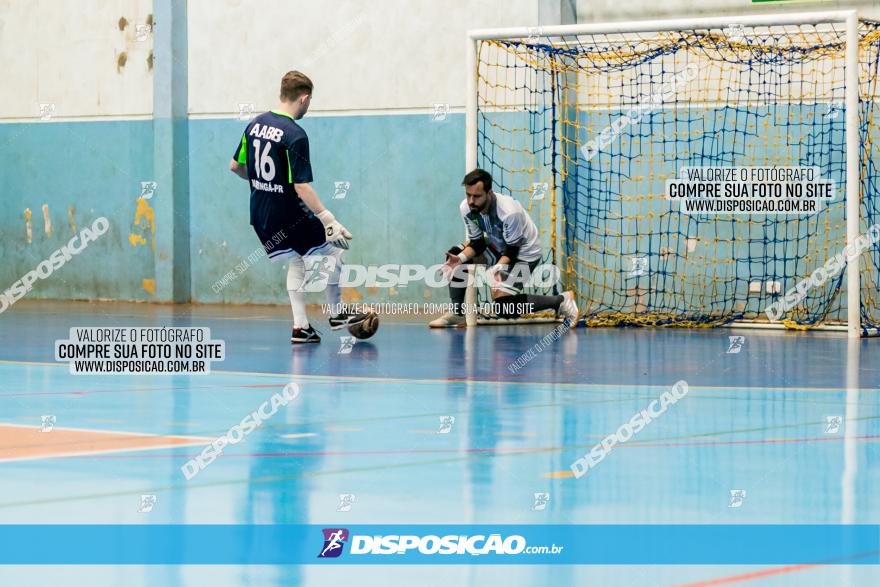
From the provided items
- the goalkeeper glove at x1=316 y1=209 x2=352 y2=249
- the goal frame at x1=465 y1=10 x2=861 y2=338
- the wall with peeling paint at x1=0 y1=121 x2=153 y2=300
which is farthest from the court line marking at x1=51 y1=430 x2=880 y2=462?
the wall with peeling paint at x1=0 y1=121 x2=153 y2=300

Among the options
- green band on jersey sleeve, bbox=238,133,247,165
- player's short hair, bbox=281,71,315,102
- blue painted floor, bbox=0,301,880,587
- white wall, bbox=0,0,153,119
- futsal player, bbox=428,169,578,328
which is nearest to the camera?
blue painted floor, bbox=0,301,880,587

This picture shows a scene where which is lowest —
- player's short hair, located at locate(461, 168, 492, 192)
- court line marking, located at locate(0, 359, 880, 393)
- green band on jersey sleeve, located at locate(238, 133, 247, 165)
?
court line marking, located at locate(0, 359, 880, 393)

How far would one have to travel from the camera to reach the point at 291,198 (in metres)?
11.0

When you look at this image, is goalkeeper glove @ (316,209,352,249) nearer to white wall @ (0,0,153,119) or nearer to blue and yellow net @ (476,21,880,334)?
blue and yellow net @ (476,21,880,334)

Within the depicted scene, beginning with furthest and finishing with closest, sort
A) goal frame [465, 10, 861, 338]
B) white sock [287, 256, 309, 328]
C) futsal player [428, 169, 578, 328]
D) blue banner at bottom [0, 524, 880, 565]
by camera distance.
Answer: futsal player [428, 169, 578, 328]
goal frame [465, 10, 861, 338]
white sock [287, 256, 309, 328]
blue banner at bottom [0, 524, 880, 565]

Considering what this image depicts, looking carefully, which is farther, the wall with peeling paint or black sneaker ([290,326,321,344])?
the wall with peeling paint

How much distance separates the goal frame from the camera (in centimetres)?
1185

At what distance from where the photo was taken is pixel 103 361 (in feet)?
30.9

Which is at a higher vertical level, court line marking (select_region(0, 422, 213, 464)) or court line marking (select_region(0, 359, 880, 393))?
court line marking (select_region(0, 359, 880, 393))

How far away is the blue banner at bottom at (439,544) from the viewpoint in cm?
393

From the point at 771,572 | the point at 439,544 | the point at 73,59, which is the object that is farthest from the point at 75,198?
the point at 771,572

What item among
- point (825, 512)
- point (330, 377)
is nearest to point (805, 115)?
point (330, 377)

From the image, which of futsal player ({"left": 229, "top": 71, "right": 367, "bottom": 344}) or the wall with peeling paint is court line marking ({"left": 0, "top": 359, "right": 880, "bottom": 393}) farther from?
the wall with peeling paint

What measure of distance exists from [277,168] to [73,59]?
768 cm
